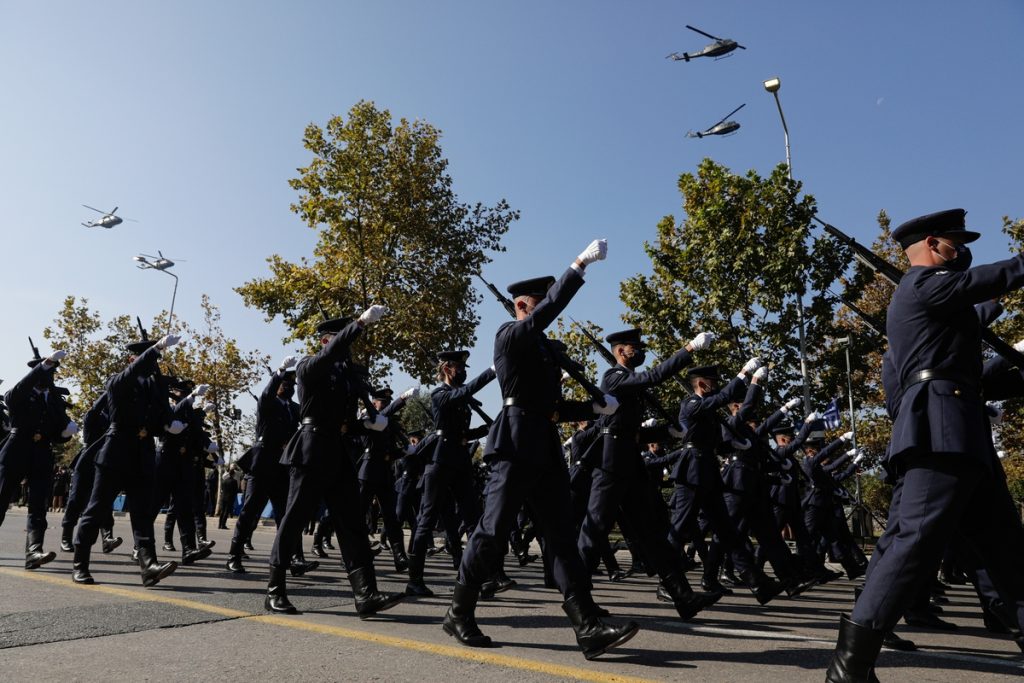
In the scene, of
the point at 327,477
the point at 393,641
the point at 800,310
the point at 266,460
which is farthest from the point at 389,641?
the point at 800,310

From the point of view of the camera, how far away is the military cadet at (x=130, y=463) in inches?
283

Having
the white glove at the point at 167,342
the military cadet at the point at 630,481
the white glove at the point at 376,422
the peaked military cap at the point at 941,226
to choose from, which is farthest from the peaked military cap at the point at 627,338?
the white glove at the point at 167,342

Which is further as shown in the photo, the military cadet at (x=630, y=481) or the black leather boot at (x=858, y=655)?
the military cadet at (x=630, y=481)

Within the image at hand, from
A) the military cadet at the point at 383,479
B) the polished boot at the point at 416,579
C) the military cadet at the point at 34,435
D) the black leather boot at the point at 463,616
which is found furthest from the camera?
the military cadet at the point at 383,479

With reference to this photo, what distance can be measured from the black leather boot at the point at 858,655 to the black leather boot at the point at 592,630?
115cm

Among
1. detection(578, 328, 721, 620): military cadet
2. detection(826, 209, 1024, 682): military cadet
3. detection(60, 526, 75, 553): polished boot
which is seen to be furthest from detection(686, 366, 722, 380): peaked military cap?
detection(60, 526, 75, 553): polished boot

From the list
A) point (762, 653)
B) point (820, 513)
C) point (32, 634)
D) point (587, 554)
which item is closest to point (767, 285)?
point (820, 513)

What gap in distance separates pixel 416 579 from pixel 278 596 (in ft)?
5.53

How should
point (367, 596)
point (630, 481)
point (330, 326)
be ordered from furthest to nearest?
point (330, 326)
point (630, 481)
point (367, 596)

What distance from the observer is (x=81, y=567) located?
283 inches

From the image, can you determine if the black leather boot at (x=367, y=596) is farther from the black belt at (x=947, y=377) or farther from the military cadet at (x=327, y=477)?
the black belt at (x=947, y=377)

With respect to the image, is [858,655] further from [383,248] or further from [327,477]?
[383,248]

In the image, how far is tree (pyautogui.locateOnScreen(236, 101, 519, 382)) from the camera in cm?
2466

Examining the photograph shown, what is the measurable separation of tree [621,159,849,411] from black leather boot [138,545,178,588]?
52.8ft
